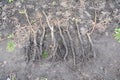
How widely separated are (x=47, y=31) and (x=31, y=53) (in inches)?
15.6

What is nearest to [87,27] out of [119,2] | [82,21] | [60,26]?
[82,21]

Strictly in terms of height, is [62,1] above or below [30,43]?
above

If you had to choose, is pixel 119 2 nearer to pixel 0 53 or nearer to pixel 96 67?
pixel 96 67

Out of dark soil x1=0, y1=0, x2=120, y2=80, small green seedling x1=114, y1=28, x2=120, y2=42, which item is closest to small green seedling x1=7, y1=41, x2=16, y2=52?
dark soil x1=0, y1=0, x2=120, y2=80

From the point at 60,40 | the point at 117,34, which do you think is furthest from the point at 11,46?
the point at 117,34

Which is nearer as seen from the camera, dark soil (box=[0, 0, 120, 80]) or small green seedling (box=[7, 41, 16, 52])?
dark soil (box=[0, 0, 120, 80])

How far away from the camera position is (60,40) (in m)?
4.08

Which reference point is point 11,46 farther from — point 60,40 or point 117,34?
point 117,34

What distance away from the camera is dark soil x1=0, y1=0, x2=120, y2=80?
3883 mm

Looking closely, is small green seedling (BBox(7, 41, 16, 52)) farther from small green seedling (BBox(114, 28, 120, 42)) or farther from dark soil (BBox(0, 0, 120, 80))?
small green seedling (BBox(114, 28, 120, 42))

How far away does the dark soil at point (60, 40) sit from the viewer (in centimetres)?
388

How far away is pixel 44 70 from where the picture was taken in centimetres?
392

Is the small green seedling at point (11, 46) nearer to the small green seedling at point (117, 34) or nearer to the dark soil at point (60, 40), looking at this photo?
the dark soil at point (60, 40)

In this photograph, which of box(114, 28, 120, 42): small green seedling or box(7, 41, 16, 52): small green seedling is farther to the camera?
box(7, 41, 16, 52): small green seedling
